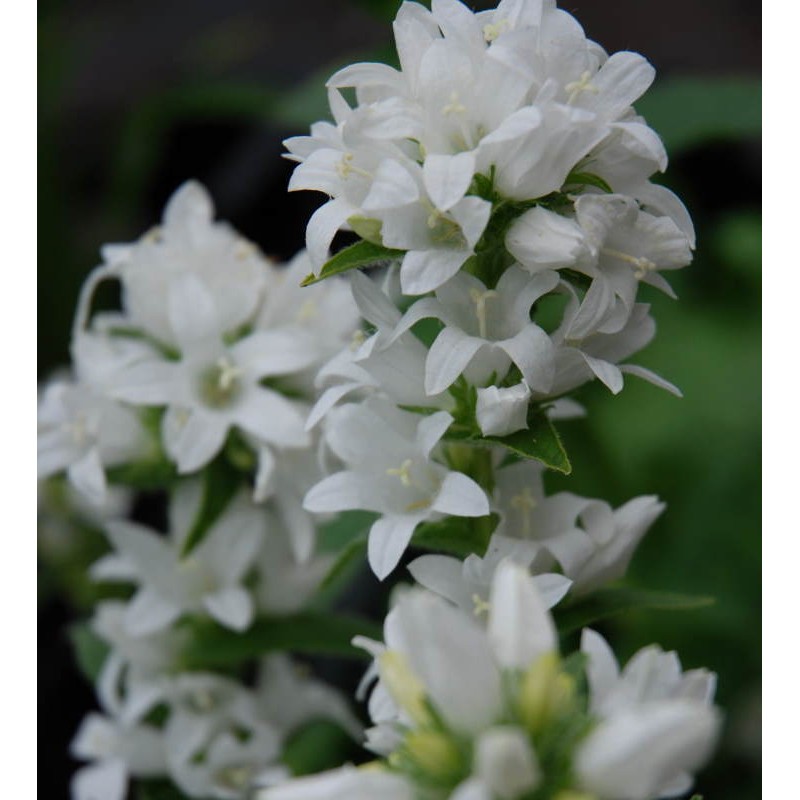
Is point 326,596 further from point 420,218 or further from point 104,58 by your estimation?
point 104,58

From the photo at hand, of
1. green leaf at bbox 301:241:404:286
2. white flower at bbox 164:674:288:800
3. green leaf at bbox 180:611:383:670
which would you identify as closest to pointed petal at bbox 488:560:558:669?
green leaf at bbox 301:241:404:286

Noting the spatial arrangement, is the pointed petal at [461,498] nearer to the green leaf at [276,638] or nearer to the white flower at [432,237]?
the white flower at [432,237]

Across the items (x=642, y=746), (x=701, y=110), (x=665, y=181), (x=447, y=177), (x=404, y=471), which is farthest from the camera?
(x=665, y=181)

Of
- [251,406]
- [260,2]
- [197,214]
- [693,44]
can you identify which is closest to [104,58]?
[260,2]

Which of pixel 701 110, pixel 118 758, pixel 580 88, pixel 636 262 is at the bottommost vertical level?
pixel 118 758

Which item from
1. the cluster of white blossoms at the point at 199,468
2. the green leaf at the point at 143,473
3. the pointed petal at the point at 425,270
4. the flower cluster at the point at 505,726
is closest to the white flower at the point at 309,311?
the cluster of white blossoms at the point at 199,468

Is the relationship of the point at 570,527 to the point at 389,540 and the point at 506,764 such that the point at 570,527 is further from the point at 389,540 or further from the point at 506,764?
the point at 506,764

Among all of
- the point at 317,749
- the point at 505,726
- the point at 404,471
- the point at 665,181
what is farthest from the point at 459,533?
the point at 665,181
